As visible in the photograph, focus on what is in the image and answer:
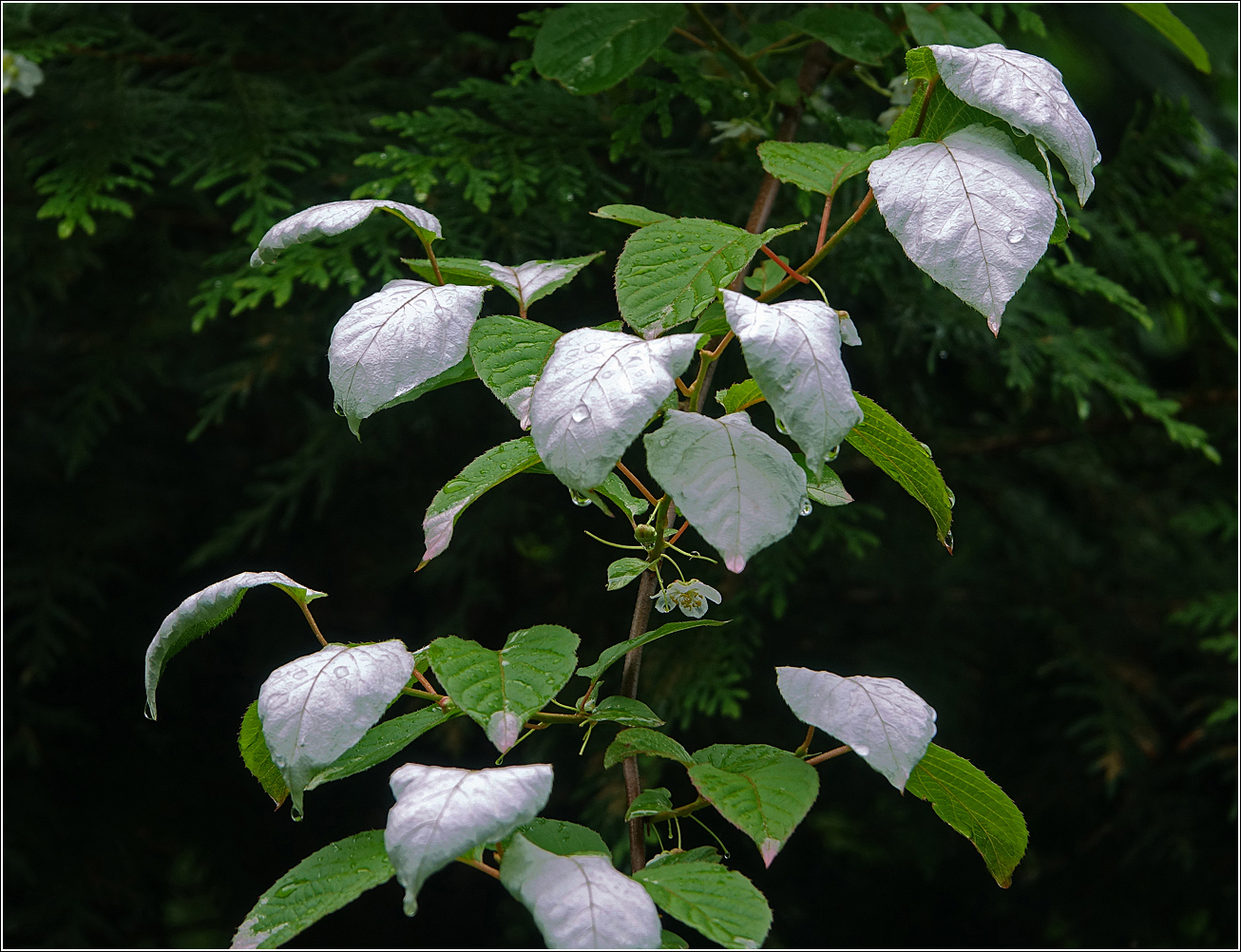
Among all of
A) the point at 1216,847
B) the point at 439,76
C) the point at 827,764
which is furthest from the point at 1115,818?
the point at 439,76

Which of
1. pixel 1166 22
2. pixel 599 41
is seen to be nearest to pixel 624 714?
pixel 599 41

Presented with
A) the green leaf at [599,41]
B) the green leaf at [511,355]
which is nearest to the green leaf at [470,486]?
the green leaf at [511,355]

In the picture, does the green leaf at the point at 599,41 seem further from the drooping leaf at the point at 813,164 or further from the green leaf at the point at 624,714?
the green leaf at the point at 624,714

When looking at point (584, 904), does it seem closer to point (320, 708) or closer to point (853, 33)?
point (320, 708)

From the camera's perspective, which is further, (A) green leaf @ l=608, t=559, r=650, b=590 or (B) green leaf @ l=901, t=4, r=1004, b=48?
(B) green leaf @ l=901, t=4, r=1004, b=48

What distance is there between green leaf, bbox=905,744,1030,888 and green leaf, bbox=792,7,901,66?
2.07 feet

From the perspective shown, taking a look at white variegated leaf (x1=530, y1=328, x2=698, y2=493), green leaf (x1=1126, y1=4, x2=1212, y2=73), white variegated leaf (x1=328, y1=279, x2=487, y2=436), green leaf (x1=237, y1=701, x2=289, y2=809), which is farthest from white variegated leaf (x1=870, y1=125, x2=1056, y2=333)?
green leaf (x1=1126, y1=4, x2=1212, y2=73)

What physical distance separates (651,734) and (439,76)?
111 centimetres

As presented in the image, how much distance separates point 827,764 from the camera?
5.98ft

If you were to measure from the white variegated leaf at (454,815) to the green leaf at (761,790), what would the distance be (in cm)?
11

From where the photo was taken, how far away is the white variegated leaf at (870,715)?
43cm

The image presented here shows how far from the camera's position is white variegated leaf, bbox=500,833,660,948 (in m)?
0.37

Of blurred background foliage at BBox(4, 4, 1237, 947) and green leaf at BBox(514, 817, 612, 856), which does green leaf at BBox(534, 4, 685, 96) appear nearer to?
blurred background foliage at BBox(4, 4, 1237, 947)

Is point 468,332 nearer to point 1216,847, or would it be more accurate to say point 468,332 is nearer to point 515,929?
point 515,929
